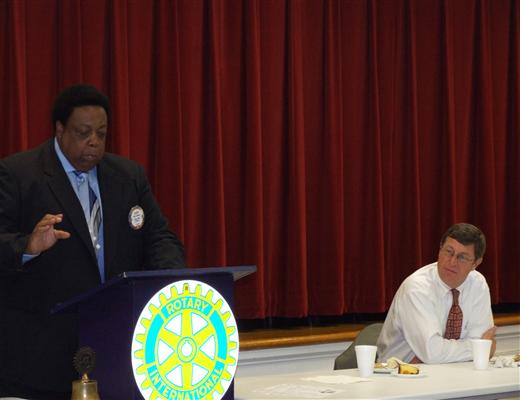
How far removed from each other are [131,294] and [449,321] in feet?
6.64

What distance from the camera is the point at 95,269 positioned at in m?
2.67

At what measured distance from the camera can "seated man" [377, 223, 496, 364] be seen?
11.8 feet

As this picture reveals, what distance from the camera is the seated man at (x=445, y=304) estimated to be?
360 cm

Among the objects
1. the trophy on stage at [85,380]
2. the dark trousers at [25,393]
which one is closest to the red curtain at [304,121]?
the dark trousers at [25,393]

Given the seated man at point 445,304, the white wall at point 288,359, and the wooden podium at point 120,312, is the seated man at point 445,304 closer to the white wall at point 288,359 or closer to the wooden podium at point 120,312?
the white wall at point 288,359

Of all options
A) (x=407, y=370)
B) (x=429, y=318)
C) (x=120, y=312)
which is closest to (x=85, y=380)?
(x=120, y=312)

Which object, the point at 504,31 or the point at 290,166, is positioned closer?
the point at 290,166

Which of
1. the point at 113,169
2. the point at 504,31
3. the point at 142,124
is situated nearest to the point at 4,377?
the point at 113,169

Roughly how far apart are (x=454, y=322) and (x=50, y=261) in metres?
1.77

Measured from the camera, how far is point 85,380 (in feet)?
6.55

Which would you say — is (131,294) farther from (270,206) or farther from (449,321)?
(270,206)

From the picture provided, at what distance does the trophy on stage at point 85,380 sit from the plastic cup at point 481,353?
5.09 ft

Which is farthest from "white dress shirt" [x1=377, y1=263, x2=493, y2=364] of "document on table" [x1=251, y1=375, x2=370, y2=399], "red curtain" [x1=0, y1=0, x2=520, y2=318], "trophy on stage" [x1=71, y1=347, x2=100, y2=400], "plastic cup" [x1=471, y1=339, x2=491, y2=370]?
"trophy on stage" [x1=71, y1=347, x2=100, y2=400]

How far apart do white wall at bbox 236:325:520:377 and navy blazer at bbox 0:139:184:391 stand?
2126 millimetres
